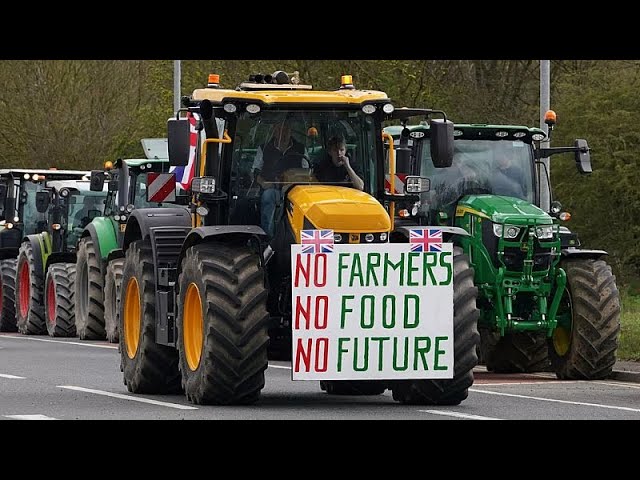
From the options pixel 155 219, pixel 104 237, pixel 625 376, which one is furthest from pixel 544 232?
pixel 104 237

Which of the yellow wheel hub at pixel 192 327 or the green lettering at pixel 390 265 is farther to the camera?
the yellow wheel hub at pixel 192 327

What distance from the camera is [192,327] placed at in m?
17.5

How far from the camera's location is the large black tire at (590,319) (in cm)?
2152

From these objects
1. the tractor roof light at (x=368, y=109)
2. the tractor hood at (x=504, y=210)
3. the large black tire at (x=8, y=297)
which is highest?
the tractor roof light at (x=368, y=109)

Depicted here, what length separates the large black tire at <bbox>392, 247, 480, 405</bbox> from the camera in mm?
16938

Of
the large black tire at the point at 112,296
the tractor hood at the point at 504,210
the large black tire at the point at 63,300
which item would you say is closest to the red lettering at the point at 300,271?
the tractor hood at the point at 504,210

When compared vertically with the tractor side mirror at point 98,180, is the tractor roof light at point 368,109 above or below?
above

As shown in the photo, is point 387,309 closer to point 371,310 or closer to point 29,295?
point 371,310

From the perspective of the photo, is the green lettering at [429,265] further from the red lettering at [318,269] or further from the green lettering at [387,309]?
the red lettering at [318,269]

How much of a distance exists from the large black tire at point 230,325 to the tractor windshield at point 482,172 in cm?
596

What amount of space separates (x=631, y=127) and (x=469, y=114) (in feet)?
18.0

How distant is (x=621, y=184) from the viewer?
123 feet

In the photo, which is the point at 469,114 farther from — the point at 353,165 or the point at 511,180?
the point at 353,165

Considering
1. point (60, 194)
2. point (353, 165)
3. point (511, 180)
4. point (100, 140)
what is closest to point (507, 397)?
point (353, 165)
